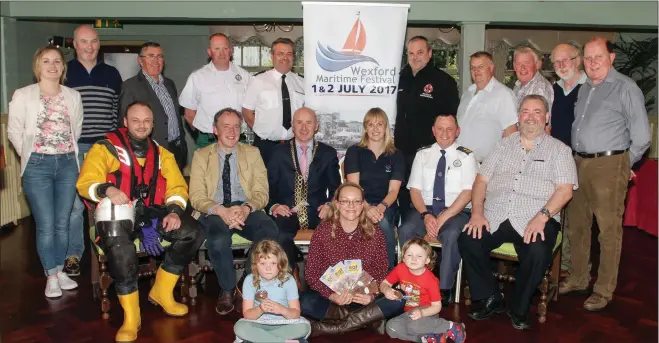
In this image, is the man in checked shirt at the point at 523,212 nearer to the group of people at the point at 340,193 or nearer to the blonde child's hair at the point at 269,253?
the group of people at the point at 340,193

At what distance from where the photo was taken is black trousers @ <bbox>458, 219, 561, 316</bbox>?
3.54 meters

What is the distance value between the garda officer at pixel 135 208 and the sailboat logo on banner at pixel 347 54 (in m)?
1.58

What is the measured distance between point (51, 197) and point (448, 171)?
2668mm

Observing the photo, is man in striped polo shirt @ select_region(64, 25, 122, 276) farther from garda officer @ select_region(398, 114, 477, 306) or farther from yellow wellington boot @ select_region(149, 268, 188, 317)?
garda officer @ select_region(398, 114, 477, 306)

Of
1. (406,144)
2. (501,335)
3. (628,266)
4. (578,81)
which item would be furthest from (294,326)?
(628,266)

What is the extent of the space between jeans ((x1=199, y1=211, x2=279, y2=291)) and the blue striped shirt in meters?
1.18

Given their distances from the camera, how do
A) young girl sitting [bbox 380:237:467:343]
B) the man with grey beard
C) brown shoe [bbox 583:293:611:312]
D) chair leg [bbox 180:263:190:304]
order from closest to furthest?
young girl sitting [bbox 380:237:467:343]
brown shoe [bbox 583:293:611:312]
chair leg [bbox 180:263:190:304]
the man with grey beard

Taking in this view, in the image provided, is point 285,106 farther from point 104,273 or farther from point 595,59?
point 595,59

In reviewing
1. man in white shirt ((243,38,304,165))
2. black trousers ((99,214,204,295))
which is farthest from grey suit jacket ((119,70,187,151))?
black trousers ((99,214,204,295))

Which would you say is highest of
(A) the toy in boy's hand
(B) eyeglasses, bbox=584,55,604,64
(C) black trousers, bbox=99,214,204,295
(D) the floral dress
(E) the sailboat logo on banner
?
(E) the sailboat logo on banner

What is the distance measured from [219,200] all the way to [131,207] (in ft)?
2.24

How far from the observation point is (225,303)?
12.4ft

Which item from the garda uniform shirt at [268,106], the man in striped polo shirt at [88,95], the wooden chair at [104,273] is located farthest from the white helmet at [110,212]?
the garda uniform shirt at [268,106]

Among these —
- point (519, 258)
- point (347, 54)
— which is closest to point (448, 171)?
point (519, 258)
